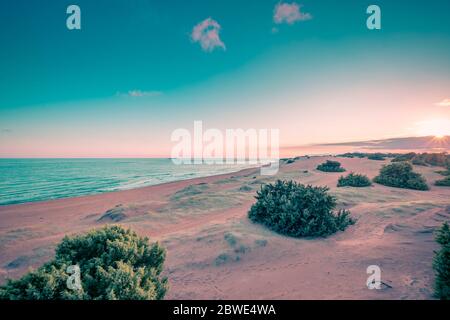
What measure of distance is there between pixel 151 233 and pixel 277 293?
20.3ft

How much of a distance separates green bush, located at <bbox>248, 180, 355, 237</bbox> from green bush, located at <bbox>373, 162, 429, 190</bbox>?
369 inches

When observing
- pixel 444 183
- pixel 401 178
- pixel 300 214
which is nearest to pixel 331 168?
pixel 401 178

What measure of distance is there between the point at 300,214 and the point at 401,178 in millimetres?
11758

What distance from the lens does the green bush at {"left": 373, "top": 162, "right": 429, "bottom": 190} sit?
14039 millimetres

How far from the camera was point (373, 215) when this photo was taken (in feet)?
26.7

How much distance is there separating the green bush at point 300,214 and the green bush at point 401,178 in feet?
30.8

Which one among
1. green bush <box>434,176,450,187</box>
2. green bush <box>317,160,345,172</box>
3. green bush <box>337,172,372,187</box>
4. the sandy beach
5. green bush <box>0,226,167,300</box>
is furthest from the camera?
green bush <box>317,160,345,172</box>

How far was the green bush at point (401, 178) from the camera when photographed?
46.1 ft

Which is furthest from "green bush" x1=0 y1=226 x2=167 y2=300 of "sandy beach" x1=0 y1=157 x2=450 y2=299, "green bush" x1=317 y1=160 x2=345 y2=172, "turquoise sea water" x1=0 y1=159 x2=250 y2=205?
"green bush" x1=317 y1=160 x2=345 y2=172

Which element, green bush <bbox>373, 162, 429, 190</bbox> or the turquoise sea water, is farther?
the turquoise sea water

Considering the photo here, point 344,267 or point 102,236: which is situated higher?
point 102,236

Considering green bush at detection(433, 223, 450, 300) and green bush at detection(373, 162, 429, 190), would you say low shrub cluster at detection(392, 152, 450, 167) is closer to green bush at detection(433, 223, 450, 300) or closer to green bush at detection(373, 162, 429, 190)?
green bush at detection(373, 162, 429, 190)
